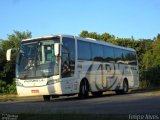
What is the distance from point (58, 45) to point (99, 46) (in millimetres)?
6428

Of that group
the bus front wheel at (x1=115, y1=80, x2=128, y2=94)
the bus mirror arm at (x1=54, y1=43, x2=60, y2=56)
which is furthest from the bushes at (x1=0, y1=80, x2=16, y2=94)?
the bus mirror arm at (x1=54, y1=43, x2=60, y2=56)

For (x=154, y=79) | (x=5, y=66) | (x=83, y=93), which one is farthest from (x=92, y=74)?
(x=154, y=79)

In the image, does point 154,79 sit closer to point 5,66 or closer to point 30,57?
point 5,66

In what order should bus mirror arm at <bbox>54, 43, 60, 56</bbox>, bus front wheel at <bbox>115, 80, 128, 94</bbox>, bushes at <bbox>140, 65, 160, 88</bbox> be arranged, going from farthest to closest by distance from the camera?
bushes at <bbox>140, 65, 160, 88</bbox>, bus front wheel at <bbox>115, 80, 128, 94</bbox>, bus mirror arm at <bbox>54, 43, 60, 56</bbox>

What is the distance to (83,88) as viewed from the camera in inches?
1022

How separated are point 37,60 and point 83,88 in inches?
139

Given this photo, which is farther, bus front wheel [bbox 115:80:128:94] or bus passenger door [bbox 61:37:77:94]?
bus front wheel [bbox 115:80:128:94]

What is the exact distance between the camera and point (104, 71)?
29531 millimetres

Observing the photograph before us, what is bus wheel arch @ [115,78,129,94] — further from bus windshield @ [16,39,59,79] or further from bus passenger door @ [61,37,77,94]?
bus windshield @ [16,39,59,79]

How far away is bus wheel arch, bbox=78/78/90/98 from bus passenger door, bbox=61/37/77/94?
1.06 meters

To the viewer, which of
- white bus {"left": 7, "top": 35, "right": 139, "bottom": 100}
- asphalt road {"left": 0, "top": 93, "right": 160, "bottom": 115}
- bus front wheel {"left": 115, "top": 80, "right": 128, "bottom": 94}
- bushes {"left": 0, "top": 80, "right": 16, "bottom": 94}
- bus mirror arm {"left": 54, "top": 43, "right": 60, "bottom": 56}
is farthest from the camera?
bushes {"left": 0, "top": 80, "right": 16, "bottom": 94}

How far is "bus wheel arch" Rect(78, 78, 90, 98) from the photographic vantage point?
1008 inches

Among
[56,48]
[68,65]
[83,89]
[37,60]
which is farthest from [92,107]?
[83,89]

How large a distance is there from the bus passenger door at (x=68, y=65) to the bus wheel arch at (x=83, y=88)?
41.7 inches
